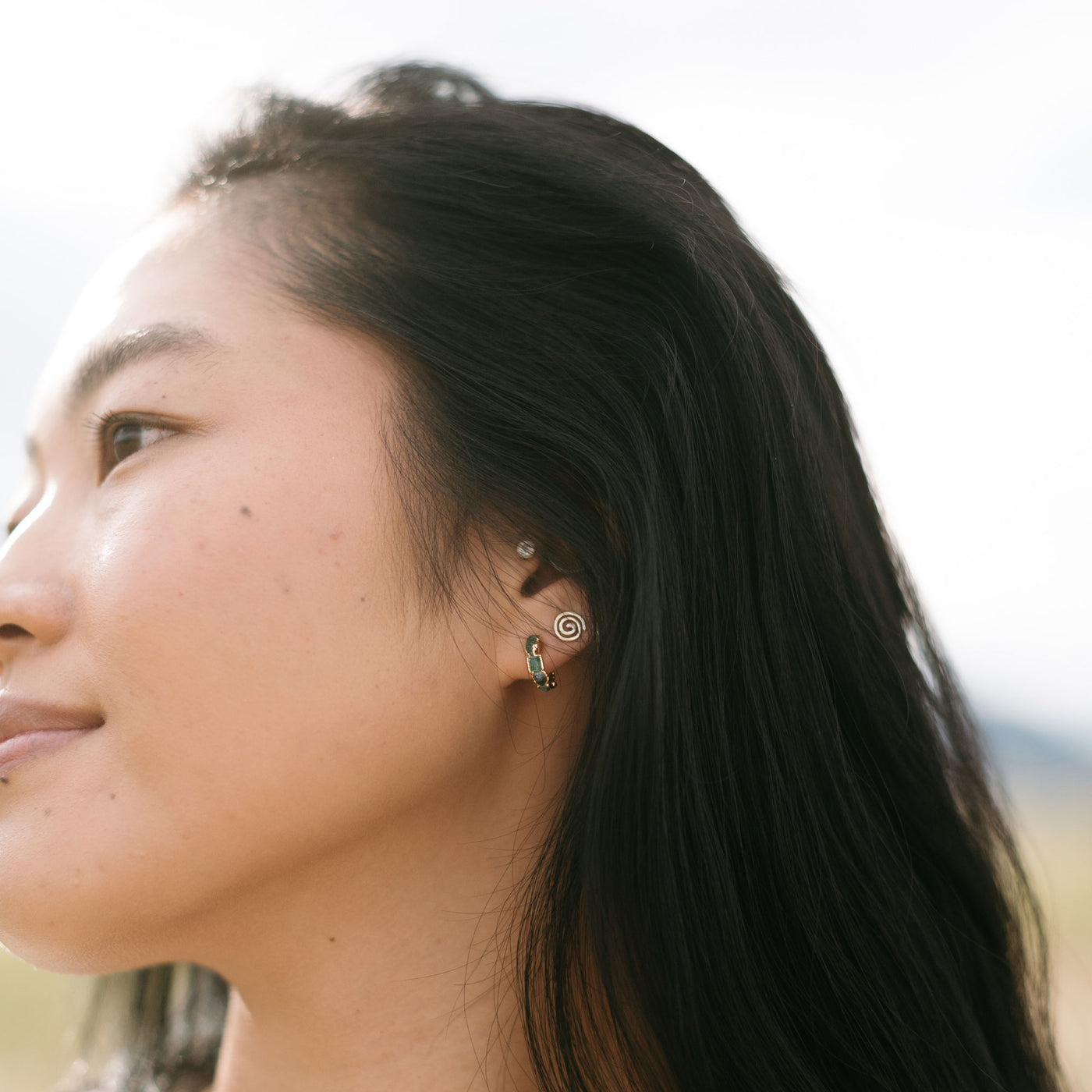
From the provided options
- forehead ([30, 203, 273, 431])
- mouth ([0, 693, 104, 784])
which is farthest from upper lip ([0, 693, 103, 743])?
forehead ([30, 203, 273, 431])

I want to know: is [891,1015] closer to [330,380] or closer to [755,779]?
[755,779]

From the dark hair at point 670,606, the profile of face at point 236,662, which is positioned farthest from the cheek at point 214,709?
the dark hair at point 670,606

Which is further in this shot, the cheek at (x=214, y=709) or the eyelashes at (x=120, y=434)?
the eyelashes at (x=120, y=434)

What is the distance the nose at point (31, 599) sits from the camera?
3.98 feet

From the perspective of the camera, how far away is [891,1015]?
1.28m

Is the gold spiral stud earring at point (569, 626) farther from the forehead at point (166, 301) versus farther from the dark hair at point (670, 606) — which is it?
the forehead at point (166, 301)

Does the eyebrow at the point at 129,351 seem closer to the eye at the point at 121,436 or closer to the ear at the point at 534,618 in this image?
the eye at the point at 121,436

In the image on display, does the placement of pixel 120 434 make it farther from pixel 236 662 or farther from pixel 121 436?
pixel 236 662

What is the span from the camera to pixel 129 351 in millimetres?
1288

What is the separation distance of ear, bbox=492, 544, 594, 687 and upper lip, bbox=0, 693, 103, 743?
488mm

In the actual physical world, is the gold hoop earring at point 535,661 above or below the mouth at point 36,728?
below

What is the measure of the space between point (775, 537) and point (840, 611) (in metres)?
0.15

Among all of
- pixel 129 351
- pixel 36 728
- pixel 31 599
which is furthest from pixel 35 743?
pixel 129 351

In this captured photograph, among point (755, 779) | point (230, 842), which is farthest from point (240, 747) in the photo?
point (755, 779)
